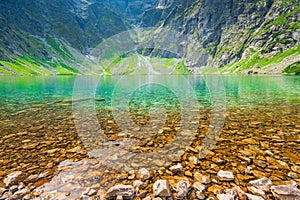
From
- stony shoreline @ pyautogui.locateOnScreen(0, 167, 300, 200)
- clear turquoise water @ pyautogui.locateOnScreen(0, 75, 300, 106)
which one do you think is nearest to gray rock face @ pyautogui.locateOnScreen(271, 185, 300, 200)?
stony shoreline @ pyautogui.locateOnScreen(0, 167, 300, 200)

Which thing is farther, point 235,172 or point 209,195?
point 235,172

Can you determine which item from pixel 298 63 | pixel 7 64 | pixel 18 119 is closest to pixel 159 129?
pixel 18 119

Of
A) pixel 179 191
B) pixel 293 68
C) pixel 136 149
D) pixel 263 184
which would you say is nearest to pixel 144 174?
pixel 179 191

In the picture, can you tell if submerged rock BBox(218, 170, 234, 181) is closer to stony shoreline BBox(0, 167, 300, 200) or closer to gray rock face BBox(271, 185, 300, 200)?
stony shoreline BBox(0, 167, 300, 200)

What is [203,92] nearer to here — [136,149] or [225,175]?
[136,149]

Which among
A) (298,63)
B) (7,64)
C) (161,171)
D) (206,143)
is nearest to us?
(161,171)

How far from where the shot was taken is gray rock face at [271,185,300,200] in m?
5.62

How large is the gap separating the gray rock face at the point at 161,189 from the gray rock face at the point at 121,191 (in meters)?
0.80

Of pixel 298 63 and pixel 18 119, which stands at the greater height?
pixel 298 63

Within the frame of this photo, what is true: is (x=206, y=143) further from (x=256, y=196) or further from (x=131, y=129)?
(x=131, y=129)

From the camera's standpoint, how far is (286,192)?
19.0 ft

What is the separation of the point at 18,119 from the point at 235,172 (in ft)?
59.4

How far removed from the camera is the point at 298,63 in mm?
142875

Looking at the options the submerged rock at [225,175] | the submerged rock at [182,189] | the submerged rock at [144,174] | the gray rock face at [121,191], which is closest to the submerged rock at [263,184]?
the submerged rock at [225,175]
